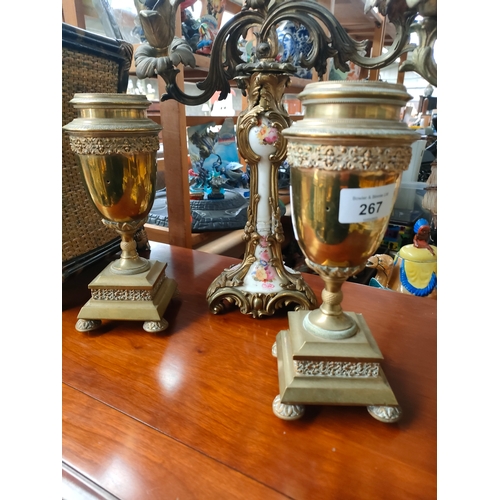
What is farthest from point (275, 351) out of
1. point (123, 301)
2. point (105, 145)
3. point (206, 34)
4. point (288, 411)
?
point (206, 34)

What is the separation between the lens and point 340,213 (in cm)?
41

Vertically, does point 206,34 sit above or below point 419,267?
above

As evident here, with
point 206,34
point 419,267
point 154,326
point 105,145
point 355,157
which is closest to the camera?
point 355,157

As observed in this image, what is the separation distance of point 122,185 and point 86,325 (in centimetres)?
26

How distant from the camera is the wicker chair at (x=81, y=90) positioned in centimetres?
69

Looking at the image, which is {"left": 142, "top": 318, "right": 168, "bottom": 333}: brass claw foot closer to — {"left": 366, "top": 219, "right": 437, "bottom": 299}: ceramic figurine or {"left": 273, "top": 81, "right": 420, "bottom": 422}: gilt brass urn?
{"left": 273, "top": 81, "right": 420, "bottom": 422}: gilt brass urn

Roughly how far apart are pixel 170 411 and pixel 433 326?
18.7 inches

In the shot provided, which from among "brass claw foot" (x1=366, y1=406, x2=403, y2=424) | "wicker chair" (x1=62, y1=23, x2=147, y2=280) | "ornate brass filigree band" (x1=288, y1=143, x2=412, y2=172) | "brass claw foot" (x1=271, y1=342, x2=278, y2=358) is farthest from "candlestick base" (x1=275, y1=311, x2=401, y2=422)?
"wicker chair" (x1=62, y1=23, x2=147, y2=280)

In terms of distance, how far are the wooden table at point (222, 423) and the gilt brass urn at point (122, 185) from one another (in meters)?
0.05

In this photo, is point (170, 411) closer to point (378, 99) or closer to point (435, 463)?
point (435, 463)

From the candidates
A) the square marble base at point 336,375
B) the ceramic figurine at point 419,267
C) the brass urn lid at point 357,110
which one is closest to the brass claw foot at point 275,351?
the square marble base at point 336,375

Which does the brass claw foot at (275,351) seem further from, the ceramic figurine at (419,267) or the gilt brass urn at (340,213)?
the ceramic figurine at (419,267)

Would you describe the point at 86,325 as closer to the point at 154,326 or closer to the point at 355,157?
the point at 154,326

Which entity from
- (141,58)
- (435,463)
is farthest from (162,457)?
(141,58)
